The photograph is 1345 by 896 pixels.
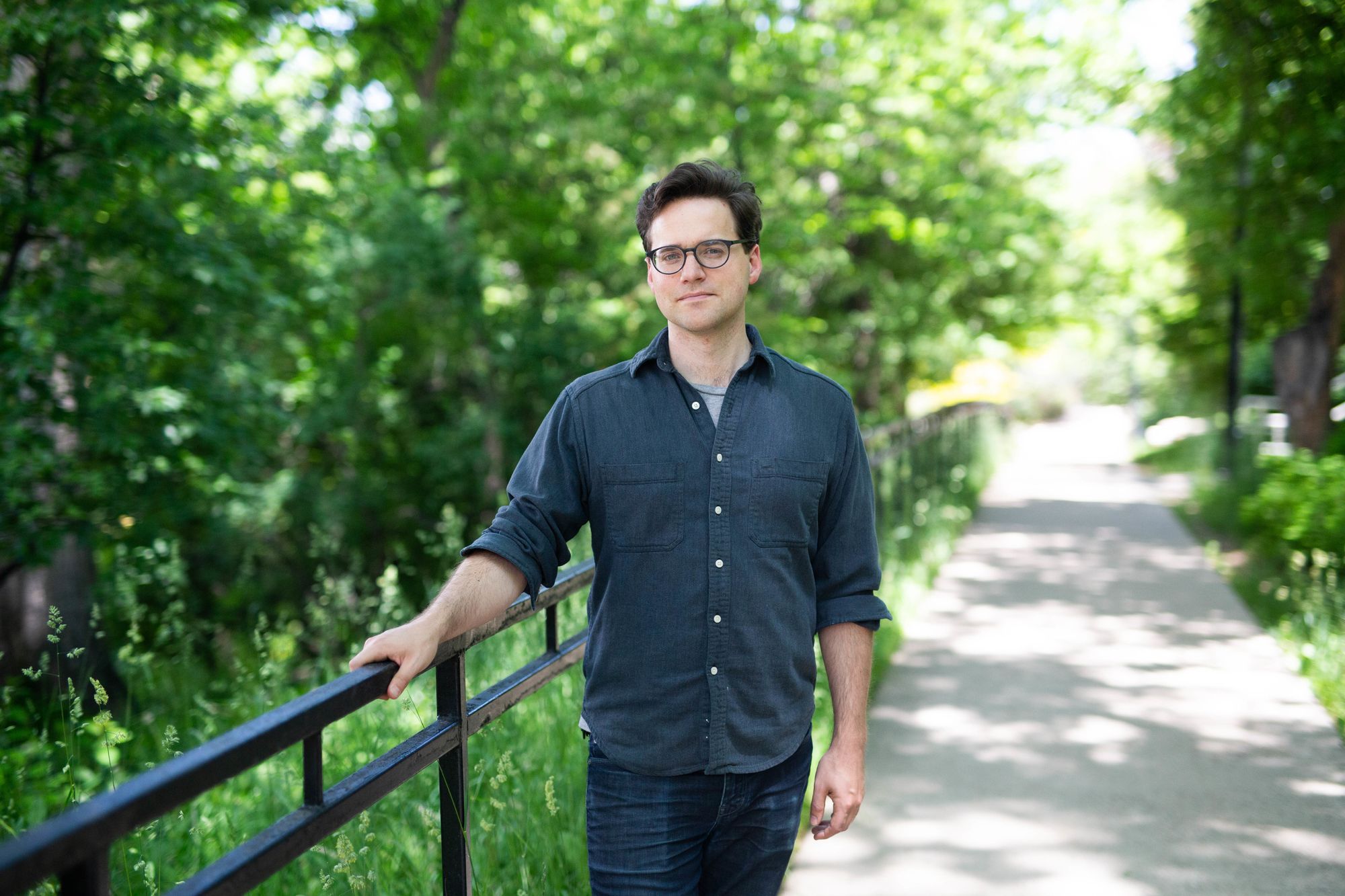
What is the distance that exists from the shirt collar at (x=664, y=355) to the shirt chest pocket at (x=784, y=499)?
22cm

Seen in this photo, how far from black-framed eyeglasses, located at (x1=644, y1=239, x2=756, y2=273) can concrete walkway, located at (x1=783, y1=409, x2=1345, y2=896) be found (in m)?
2.47

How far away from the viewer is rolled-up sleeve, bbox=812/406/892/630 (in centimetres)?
228

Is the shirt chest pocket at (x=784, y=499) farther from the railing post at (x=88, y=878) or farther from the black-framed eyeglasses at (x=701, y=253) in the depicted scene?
the railing post at (x=88, y=878)

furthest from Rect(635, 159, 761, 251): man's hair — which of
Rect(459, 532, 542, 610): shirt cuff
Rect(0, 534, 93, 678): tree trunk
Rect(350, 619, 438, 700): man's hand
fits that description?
Rect(0, 534, 93, 678): tree trunk

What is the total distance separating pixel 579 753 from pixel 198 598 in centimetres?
861

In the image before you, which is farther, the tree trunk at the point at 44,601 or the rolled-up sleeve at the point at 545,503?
the tree trunk at the point at 44,601

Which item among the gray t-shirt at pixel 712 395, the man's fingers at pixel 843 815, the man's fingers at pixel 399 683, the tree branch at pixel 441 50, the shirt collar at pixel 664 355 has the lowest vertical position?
the man's fingers at pixel 843 815

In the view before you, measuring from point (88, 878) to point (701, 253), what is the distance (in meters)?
1.49

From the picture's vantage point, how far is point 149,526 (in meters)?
7.19

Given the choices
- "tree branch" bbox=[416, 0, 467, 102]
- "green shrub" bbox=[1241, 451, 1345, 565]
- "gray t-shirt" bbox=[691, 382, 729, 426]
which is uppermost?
"tree branch" bbox=[416, 0, 467, 102]

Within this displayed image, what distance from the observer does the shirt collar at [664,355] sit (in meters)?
2.21

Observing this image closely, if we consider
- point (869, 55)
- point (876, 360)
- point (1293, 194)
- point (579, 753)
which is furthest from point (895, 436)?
point (876, 360)

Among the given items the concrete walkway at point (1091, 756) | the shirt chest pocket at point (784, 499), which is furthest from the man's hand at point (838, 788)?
the concrete walkway at point (1091, 756)

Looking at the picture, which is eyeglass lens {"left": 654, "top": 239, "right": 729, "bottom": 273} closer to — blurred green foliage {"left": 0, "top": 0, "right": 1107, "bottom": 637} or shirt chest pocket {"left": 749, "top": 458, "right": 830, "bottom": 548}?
shirt chest pocket {"left": 749, "top": 458, "right": 830, "bottom": 548}
